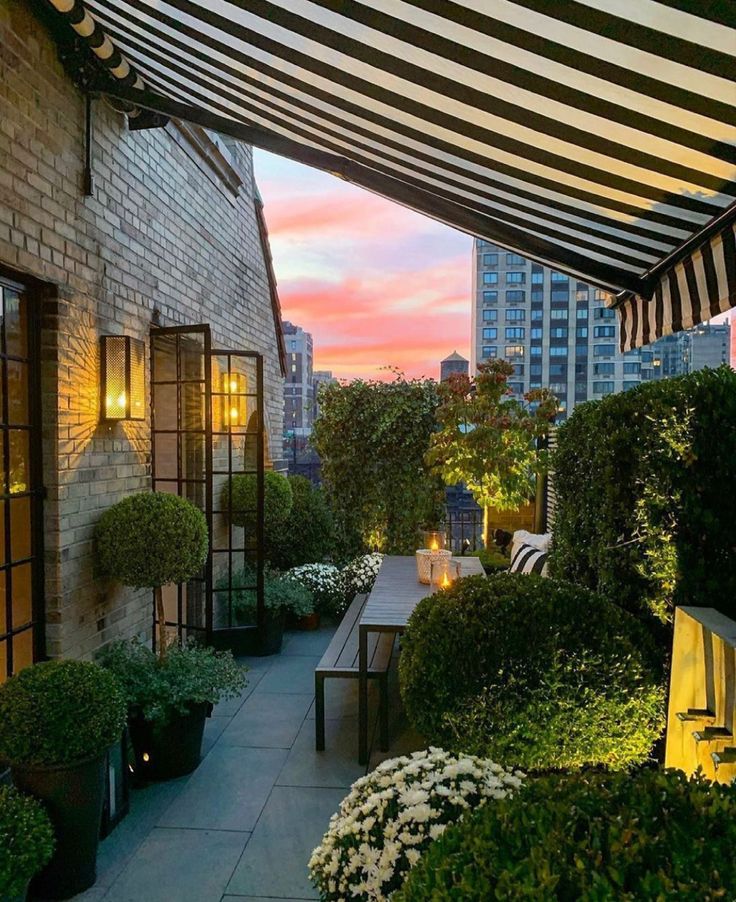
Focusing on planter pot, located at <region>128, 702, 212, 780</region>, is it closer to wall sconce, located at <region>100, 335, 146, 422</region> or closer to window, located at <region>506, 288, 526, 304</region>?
wall sconce, located at <region>100, 335, 146, 422</region>

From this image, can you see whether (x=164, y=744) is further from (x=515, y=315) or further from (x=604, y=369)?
(x=515, y=315)

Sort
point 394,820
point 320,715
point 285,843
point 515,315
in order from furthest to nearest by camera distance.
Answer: point 515,315 < point 320,715 < point 285,843 < point 394,820

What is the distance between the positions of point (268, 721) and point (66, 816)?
6.37 feet

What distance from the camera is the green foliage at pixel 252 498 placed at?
6176 millimetres

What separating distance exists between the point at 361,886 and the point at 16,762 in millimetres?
1670

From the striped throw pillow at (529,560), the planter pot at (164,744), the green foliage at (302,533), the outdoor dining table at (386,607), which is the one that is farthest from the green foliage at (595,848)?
the green foliage at (302,533)

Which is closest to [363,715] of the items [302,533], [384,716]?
[384,716]

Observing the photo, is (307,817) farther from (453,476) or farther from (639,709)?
(453,476)

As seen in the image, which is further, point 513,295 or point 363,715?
point 513,295

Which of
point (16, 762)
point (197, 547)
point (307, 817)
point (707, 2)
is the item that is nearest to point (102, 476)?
point (197, 547)

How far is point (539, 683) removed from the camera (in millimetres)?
2598

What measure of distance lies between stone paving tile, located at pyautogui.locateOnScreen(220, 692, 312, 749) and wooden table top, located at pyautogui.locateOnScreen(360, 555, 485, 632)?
957 millimetres

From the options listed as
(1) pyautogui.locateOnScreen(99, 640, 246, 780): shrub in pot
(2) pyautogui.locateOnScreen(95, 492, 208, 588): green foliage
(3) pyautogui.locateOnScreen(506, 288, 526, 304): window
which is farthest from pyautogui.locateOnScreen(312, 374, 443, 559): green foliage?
(3) pyautogui.locateOnScreen(506, 288, 526, 304): window

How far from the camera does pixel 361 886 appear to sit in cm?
170
